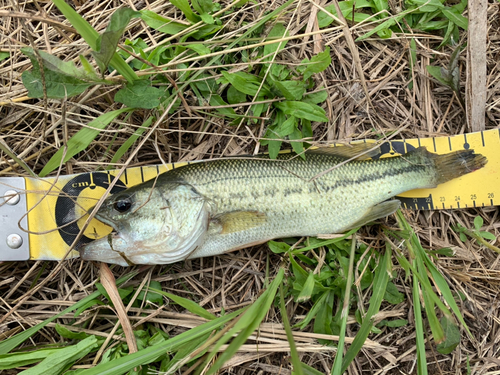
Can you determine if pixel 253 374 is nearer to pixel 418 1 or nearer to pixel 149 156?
pixel 149 156

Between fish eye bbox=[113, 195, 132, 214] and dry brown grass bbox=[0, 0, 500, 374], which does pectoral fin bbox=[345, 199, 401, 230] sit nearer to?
dry brown grass bbox=[0, 0, 500, 374]

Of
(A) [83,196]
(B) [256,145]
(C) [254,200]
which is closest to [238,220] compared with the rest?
(C) [254,200]

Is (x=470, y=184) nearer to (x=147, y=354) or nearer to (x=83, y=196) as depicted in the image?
(x=147, y=354)

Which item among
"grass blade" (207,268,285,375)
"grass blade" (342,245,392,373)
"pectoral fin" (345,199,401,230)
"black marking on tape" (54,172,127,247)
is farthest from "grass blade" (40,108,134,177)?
"grass blade" (342,245,392,373)

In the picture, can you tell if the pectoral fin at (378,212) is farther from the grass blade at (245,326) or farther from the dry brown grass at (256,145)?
the grass blade at (245,326)

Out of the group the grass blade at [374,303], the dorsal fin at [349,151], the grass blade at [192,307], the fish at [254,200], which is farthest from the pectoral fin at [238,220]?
the grass blade at [374,303]
